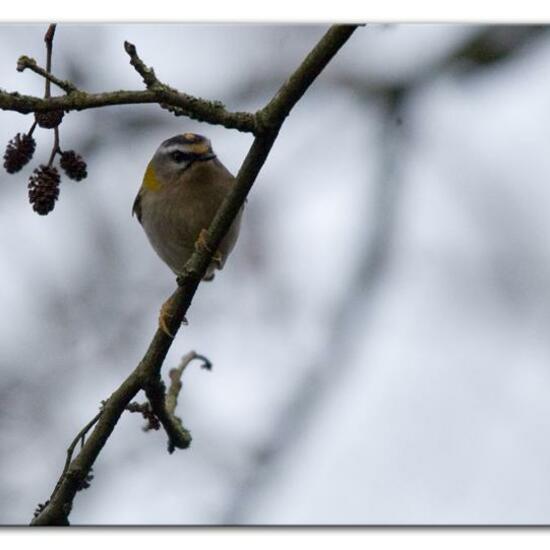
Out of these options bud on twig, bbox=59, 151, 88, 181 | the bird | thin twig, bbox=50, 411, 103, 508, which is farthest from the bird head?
thin twig, bbox=50, 411, 103, 508

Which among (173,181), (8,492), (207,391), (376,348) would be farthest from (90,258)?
(376,348)

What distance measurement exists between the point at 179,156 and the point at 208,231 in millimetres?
737

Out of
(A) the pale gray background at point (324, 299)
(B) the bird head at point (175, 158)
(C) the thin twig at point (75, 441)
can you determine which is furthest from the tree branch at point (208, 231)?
(B) the bird head at point (175, 158)

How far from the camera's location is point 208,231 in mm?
1414

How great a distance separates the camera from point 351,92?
2.03 meters

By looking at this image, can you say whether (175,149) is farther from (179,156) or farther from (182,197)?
(182,197)

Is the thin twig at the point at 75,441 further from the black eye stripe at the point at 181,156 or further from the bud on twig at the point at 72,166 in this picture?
the black eye stripe at the point at 181,156

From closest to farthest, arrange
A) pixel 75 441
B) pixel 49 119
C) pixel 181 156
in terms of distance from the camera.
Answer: pixel 49 119
pixel 75 441
pixel 181 156

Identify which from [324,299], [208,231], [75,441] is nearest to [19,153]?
[208,231]

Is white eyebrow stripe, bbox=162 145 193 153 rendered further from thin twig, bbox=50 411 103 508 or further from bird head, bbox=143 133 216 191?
thin twig, bbox=50 411 103 508

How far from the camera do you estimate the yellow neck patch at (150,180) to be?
2.13m

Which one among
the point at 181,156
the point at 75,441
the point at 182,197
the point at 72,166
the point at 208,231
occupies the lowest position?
the point at 75,441

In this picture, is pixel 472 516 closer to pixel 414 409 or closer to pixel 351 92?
pixel 414 409
